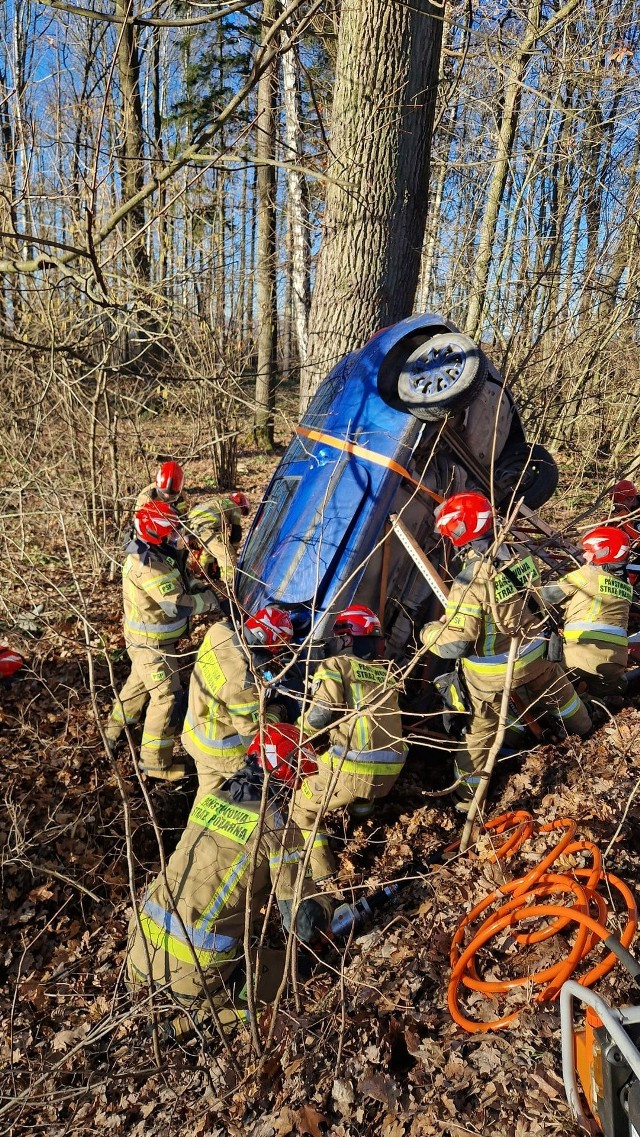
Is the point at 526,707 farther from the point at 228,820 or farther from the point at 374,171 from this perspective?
the point at 374,171

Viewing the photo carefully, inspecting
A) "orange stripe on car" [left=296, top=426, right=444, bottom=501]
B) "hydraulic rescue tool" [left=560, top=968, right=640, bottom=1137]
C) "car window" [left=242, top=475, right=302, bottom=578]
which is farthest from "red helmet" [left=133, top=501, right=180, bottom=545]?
"hydraulic rescue tool" [left=560, top=968, right=640, bottom=1137]

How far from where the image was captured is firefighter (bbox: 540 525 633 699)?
4.48 meters

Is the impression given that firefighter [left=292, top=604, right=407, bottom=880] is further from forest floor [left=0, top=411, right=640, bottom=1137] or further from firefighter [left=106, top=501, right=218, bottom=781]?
firefighter [left=106, top=501, right=218, bottom=781]

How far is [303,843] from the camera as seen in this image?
3.32 metres

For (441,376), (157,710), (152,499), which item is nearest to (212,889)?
A: (157,710)

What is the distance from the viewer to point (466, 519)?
13.0 ft

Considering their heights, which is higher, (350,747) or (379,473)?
(379,473)

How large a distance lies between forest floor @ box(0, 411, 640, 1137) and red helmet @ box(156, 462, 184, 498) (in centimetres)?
174

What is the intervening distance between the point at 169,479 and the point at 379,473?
166 cm

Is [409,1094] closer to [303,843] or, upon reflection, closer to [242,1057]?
[242,1057]

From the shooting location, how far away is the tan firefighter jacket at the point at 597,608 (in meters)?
4.48

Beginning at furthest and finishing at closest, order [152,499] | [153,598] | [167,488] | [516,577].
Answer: [152,499]
[167,488]
[153,598]
[516,577]

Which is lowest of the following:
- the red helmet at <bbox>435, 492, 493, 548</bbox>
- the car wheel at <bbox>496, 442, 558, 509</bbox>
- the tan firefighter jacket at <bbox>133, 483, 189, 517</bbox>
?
the tan firefighter jacket at <bbox>133, 483, 189, 517</bbox>

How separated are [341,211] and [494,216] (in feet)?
14.8
